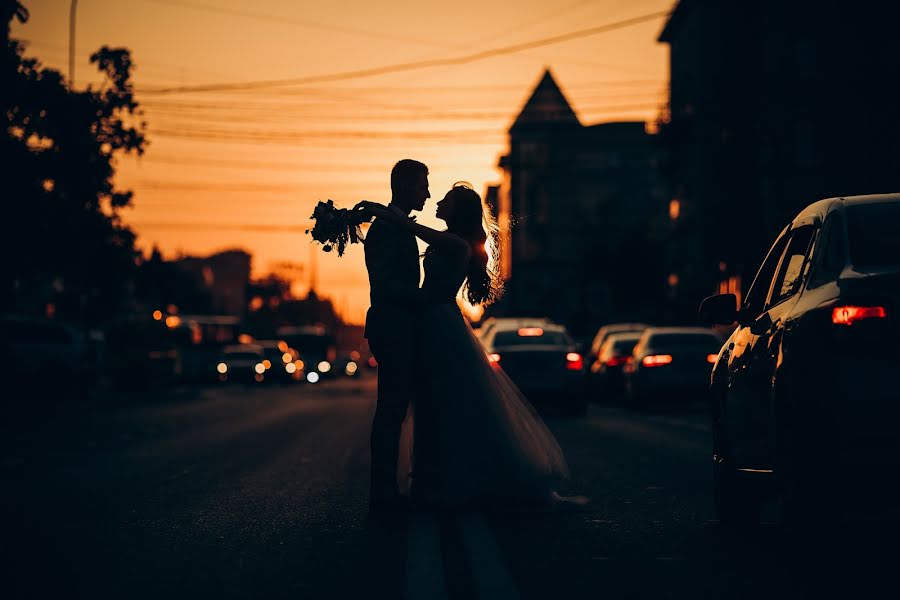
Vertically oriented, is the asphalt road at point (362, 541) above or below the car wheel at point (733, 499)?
below

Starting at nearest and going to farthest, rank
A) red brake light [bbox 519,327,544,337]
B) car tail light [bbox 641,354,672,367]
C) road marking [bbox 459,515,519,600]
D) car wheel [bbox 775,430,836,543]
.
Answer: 1. road marking [bbox 459,515,519,600]
2. car wheel [bbox 775,430,836,543]
3. red brake light [bbox 519,327,544,337]
4. car tail light [bbox 641,354,672,367]

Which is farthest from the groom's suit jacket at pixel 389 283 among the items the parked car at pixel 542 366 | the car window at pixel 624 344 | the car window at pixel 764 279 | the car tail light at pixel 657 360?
the car window at pixel 624 344

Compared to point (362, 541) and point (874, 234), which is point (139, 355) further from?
point (874, 234)

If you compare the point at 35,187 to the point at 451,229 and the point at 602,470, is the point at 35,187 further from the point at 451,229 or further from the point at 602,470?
the point at 451,229

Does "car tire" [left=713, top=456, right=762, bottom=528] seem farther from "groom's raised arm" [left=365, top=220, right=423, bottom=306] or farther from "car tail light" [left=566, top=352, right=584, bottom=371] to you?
"car tail light" [left=566, top=352, right=584, bottom=371]

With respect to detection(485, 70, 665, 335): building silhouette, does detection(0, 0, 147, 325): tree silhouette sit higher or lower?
lower

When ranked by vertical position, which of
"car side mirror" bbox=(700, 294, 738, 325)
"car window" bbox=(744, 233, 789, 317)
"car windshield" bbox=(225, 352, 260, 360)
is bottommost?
"car side mirror" bbox=(700, 294, 738, 325)

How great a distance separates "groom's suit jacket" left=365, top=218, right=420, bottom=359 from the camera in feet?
30.8

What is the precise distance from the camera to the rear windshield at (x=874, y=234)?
7.52 metres

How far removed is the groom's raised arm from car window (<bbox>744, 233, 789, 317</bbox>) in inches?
73.7

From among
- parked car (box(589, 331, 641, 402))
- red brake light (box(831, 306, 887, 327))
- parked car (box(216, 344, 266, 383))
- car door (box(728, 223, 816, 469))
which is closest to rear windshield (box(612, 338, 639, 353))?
parked car (box(589, 331, 641, 402))

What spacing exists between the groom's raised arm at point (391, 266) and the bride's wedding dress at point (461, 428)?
0.11 meters

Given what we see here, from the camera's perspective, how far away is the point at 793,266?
8.39m

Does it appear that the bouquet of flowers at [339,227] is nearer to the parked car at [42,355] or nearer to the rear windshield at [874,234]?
the rear windshield at [874,234]
